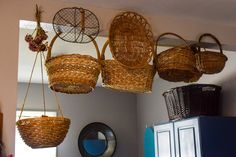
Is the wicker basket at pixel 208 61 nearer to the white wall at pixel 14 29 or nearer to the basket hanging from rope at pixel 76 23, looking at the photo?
the white wall at pixel 14 29

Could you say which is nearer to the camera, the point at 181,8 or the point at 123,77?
the point at 123,77

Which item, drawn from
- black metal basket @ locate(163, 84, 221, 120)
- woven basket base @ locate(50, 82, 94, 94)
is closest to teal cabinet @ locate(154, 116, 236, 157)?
black metal basket @ locate(163, 84, 221, 120)

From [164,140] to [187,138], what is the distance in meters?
0.43

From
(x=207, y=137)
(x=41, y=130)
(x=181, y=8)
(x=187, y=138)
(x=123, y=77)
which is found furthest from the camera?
(x=187, y=138)

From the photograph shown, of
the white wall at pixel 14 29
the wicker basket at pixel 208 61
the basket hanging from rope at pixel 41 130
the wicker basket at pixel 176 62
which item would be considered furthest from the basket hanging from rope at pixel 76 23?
the wicker basket at pixel 208 61

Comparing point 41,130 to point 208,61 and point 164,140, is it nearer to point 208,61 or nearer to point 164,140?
point 208,61

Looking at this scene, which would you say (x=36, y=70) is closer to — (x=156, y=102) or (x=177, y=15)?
(x=156, y=102)

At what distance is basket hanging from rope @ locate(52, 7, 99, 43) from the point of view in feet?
6.12

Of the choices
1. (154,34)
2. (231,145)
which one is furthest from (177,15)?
(231,145)

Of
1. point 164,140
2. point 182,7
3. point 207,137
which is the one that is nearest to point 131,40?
point 182,7

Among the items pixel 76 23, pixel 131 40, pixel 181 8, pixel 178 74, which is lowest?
pixel 178 74

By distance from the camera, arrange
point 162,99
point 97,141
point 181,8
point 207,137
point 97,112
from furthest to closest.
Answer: point 97,112
point 97,141
point 162,99
point 207,137
point 181,8

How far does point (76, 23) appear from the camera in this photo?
1.90 m

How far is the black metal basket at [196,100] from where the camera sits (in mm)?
2791
